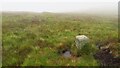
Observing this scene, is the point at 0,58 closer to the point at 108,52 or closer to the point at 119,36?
the point at 108,52

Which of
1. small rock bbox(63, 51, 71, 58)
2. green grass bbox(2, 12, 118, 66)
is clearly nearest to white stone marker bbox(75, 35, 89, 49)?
green grass bbox(2, 12, 118, 66)

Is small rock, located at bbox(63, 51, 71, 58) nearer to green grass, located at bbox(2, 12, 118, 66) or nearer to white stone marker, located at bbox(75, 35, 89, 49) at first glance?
Result: green grass, located at bbox(2, 12, 118, 66)

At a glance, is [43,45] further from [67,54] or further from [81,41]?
[81,41]

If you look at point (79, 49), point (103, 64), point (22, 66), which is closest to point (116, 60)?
point (103, 64)

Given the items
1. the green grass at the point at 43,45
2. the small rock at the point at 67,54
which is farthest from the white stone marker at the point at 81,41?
the small rock at the point at 67,54

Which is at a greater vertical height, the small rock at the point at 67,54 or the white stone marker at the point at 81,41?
the white stone marker at the point at 81,41

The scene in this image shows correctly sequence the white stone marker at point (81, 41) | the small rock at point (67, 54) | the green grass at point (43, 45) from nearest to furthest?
1. the green grass at point (43, 45)
2. the small rock at point (67, 54)
3. the white stone marker at point (81, 41)

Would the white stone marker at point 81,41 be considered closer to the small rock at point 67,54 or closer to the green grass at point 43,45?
the green grass at point 43,45

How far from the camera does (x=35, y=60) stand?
87.0ft

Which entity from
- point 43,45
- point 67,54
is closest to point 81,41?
point 67,54

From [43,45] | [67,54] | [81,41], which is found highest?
[81,41]

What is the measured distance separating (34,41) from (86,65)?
7545mm

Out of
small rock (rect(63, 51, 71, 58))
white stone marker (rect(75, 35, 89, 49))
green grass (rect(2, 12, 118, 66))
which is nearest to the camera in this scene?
green grass (rect(2, 12, 118, 66))

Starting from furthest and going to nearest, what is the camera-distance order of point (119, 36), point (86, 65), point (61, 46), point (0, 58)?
1. point (119, 36)
2. point (61, 46)
3. point (0, 58)
4. point (86, 65)
